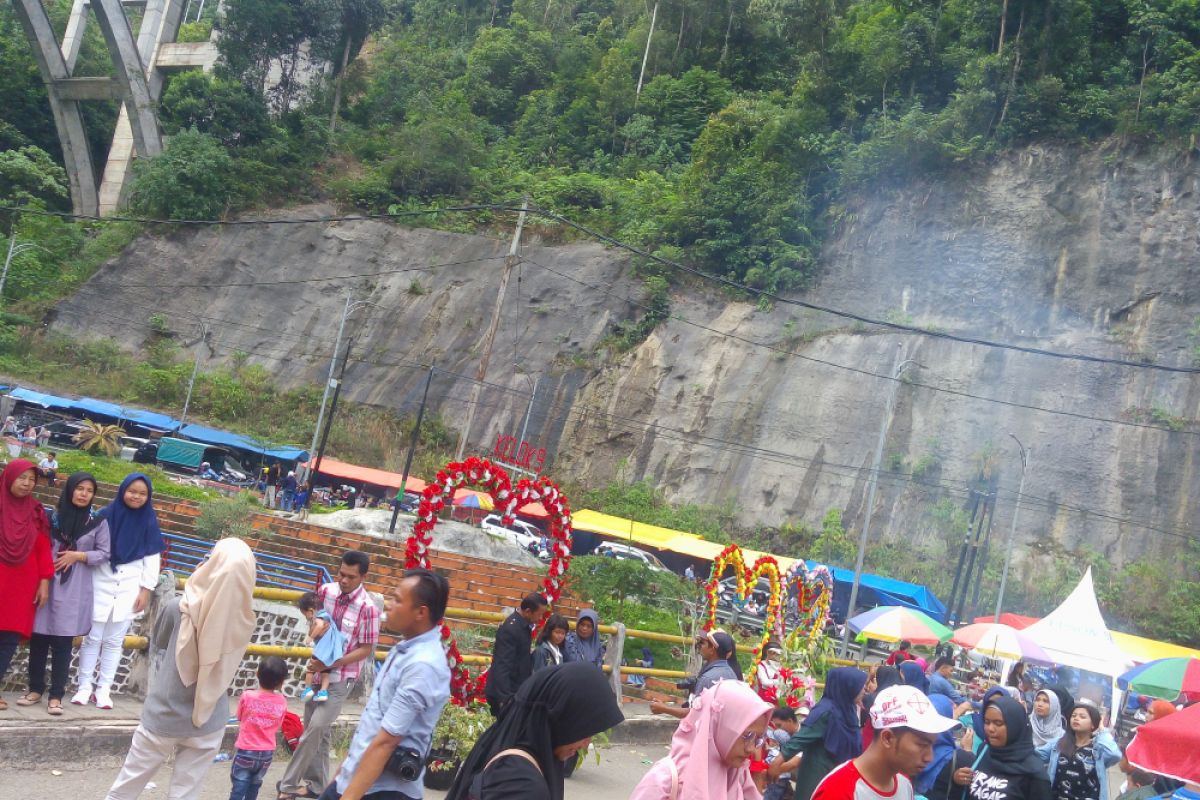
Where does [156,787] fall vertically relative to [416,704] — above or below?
below

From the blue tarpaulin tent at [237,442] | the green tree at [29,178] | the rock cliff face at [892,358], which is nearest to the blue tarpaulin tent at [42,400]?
the blue tarpaulin tent at [237,442]

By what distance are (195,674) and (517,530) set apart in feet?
90.4

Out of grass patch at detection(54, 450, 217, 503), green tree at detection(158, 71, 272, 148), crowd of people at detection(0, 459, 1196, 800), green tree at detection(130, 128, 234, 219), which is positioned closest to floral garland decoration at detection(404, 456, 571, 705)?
crowd of people at detection(0, 459, 1196, 800)

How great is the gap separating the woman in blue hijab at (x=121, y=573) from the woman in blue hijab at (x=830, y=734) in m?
4.22

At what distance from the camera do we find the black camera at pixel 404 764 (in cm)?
383

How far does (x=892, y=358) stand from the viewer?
35.9m

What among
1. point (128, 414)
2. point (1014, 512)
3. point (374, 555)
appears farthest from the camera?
point (128, 414)

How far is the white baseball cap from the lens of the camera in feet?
11.4

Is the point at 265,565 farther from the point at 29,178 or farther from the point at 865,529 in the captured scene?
the point at 29,178

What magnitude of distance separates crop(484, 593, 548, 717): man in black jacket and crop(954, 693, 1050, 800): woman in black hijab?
301 cm

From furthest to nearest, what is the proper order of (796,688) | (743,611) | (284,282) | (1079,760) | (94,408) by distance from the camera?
(284,282), (94,408), (743,611), (796,688), (1079,760)

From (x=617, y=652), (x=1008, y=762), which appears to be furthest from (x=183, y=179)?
(x=1008, y=762)

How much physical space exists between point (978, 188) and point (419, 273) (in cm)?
2389

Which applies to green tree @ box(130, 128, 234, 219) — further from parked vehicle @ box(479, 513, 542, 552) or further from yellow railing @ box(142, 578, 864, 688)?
yellow railing @ box(142, 578, 864, 688)
